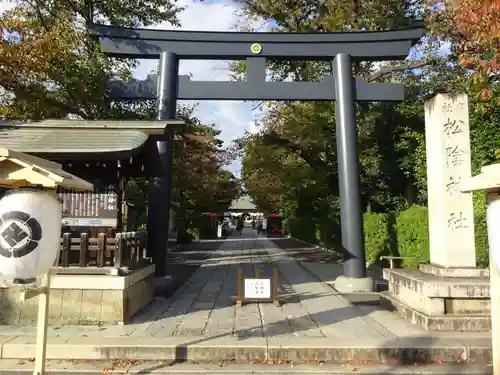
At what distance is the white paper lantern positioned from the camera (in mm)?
5039

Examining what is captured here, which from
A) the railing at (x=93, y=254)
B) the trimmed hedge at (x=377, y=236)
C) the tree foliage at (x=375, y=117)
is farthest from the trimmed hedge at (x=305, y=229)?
the railing at (x=93, y=254)

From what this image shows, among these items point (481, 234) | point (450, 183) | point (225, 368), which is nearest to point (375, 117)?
point (481, 234)

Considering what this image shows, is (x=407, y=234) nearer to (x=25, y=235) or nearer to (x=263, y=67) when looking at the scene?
(x=263, y=67)

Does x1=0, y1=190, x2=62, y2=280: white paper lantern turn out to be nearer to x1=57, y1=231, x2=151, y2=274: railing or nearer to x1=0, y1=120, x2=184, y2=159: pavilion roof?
x1=57, y1=231, x2=151, y2=274: railing

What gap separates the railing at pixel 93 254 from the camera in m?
8.36

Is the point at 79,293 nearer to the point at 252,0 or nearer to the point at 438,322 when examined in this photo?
the point at 438,322

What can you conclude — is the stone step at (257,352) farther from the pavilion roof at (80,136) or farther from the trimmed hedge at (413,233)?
the trimmed hedge at (413,233)

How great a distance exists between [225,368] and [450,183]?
562 centimetres

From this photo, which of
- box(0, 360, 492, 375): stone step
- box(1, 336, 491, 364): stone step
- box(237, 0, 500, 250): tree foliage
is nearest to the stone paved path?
box(1, 336, 491, 364): stone step

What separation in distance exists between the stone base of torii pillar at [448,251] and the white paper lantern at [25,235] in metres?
6.20

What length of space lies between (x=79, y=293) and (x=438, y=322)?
6294 mm

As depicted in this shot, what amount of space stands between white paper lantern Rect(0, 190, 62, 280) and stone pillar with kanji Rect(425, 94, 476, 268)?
23.2 feet

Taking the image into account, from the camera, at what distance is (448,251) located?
8.75 meters

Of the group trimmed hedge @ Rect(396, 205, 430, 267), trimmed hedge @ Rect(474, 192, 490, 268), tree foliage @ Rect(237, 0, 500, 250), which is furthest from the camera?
tree foliage @ Rect(237, 0, 500, 250)
